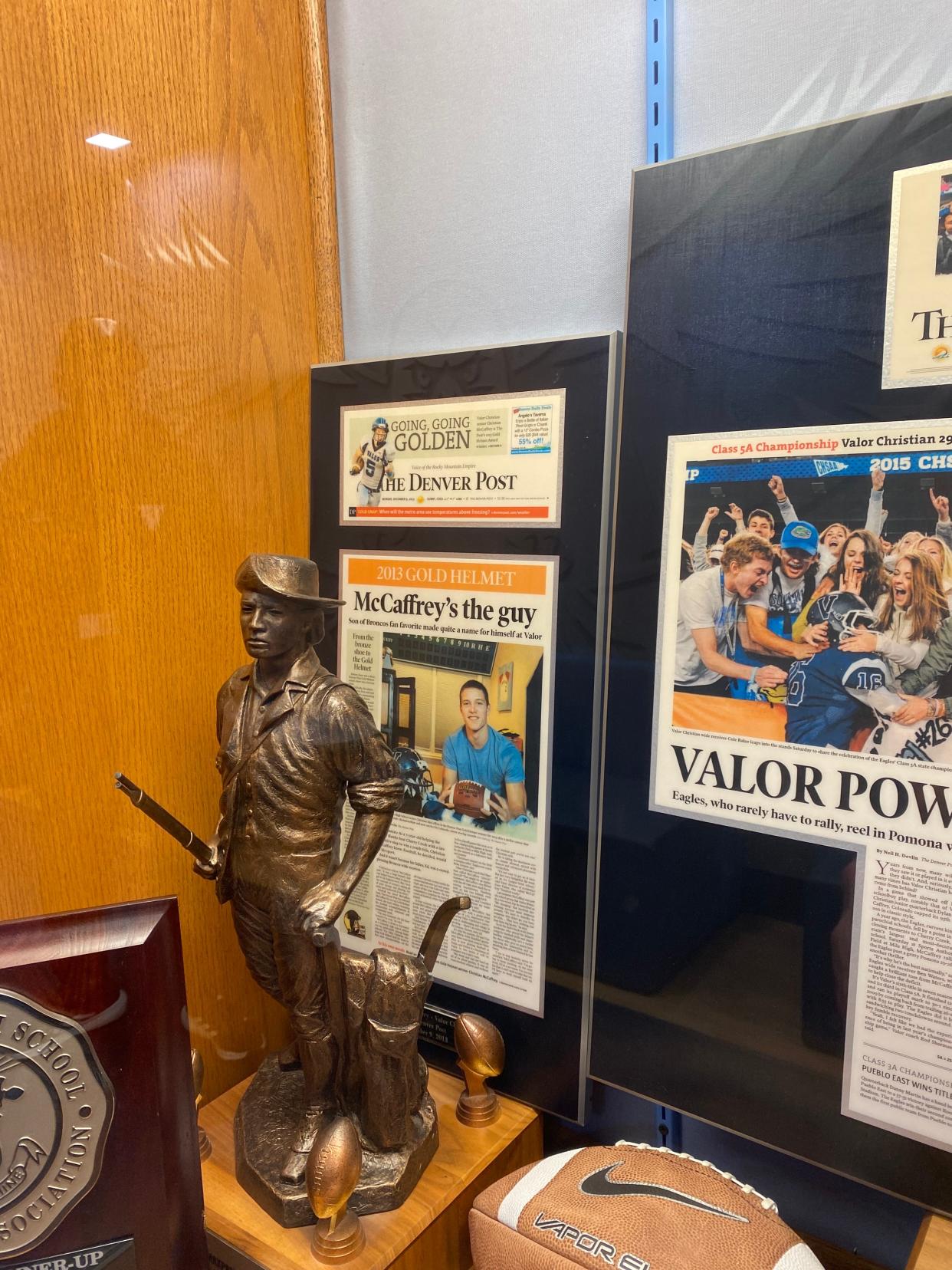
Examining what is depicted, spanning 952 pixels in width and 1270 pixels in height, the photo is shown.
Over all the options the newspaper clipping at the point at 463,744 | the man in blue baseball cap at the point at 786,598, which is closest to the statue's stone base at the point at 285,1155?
the newspaper clipping at the point at 463,744

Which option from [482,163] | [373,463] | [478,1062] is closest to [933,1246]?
[478,1062]

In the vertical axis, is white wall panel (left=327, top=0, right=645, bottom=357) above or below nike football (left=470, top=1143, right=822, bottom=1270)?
above

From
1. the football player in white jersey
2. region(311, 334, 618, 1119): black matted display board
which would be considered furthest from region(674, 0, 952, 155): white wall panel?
the football player in white jersey

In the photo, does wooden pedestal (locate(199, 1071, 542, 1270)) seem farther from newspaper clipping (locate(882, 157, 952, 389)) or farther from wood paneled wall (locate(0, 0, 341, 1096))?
newspaper clipping (locate(882, 157, 952, 389))

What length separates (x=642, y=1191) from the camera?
0.96 m

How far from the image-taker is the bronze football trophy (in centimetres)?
103

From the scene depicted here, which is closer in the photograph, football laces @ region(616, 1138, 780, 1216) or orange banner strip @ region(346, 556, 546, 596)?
football laces @ region(616, 1138, 780, 1216)

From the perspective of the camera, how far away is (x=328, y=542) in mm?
1387

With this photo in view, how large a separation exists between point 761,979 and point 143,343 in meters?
1.12

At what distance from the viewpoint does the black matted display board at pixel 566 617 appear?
1127 millimetres

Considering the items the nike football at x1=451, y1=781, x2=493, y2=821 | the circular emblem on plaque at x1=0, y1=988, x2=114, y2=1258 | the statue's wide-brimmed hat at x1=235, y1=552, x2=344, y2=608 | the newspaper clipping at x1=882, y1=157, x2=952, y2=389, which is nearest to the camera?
the circular emblem on plaque at x1=0, y1=988, x2=114, y2=1258

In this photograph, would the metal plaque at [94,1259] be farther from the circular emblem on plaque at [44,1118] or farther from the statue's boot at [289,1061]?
the statue's boot at [289,1061]

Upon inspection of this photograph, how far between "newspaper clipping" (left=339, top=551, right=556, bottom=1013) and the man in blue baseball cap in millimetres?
276

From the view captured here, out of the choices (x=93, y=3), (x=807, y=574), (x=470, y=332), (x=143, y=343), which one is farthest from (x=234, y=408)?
(x=807, y=574)
